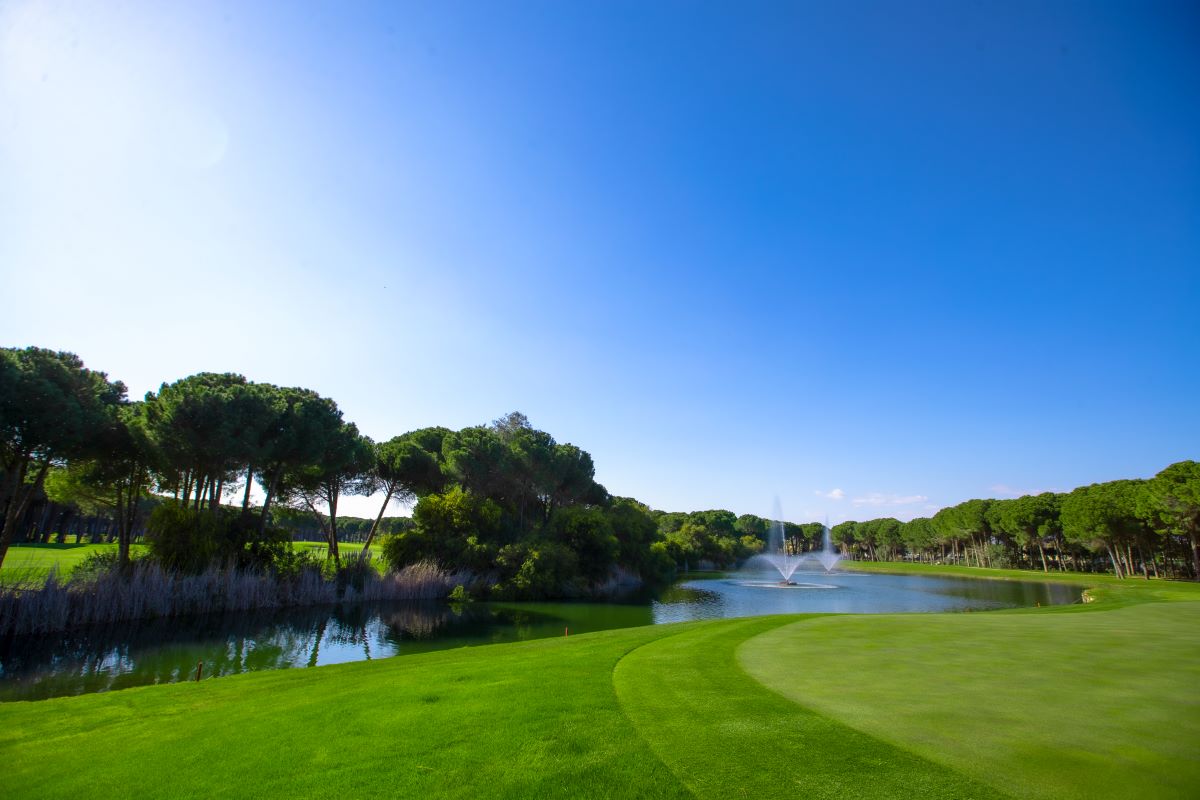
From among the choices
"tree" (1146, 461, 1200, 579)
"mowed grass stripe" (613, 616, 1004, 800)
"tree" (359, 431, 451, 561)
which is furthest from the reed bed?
"tree" (1146, 461, 1200, 579)

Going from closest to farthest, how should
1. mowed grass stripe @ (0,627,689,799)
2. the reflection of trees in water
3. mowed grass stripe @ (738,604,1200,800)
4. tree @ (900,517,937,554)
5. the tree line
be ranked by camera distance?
mowed grass stripe @ (738,604,1200,800) < mowed grass stripe @ (0,627,689,799) < the reflection of trees in water < the tree line < tree @ (900,517,937,554)

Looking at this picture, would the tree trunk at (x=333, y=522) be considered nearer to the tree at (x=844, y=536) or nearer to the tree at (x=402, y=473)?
the tree at (x=402, y=473)

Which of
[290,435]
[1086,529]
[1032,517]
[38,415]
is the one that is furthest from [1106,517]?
[38,415]

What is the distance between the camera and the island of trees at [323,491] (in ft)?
80.8

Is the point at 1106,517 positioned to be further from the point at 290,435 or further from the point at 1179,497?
the point at 290,435

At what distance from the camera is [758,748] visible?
5477 mm

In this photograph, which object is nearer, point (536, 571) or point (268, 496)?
point (268, 496)

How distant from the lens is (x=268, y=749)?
6176 mm

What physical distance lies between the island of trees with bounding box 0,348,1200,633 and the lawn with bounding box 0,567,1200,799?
66.0 feet

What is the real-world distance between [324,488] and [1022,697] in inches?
1670

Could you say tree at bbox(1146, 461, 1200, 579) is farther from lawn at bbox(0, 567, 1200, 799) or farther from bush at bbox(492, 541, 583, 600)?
bush at bbox(492, 541, 583, 600)

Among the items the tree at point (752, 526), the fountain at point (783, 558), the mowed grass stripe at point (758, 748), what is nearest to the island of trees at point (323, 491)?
the fountain at point (783, 558)

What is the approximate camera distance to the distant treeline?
80.7 ft

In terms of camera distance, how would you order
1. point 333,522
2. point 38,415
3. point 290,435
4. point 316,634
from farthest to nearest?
point 333,522 → point 290,435 → point 316,634 → point 38,415
